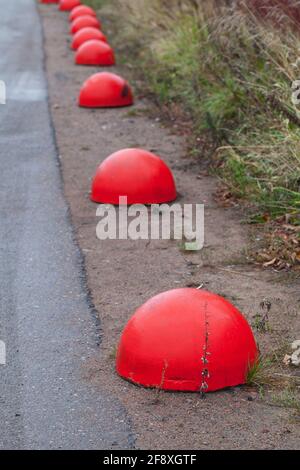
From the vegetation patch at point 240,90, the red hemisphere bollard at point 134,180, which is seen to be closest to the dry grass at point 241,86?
the vegetation patch at point 240,90

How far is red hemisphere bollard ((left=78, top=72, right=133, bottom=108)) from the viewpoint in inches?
501

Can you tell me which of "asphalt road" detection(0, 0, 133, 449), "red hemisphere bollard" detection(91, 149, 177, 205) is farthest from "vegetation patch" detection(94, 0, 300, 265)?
"asphalt road" detection(0, 0, 133, 449)

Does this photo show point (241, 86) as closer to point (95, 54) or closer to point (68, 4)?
point (95, 54)

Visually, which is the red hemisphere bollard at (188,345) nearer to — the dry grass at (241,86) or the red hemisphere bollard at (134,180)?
the dry grass at (241,86)

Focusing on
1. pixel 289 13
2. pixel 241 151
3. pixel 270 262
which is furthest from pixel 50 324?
pixel 289 13

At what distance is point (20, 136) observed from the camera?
1141 centimetres

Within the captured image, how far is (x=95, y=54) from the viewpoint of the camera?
16.2m

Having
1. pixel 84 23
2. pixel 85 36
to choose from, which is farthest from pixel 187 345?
pixel 84 23

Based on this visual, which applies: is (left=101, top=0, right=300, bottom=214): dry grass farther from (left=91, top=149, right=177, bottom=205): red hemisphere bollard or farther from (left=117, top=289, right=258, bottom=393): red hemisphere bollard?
(left=117, top=289, right=258, bottom=393): red hemisphere bollard

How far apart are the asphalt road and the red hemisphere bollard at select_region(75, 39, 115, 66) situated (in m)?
5.11

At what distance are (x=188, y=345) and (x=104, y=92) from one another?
8.08 meters

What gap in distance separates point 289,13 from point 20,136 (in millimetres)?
3260

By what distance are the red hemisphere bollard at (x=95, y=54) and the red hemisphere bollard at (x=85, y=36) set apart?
921 millimetres

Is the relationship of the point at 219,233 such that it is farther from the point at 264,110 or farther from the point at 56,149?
the point at 56,149
